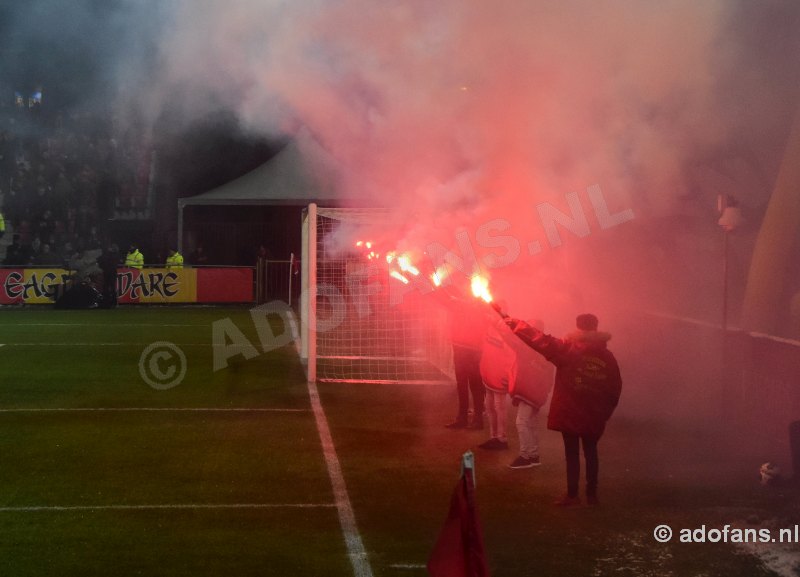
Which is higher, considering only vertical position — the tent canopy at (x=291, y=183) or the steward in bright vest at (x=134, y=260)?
the tent canopy at (x=291, y=183)

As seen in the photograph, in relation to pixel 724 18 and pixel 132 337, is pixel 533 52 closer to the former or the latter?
pixel 724 18

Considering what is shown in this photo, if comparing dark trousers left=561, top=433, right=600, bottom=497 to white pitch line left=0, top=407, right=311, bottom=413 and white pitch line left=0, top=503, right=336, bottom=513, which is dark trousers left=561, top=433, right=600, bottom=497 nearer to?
white pitch line left=0, top=503, right=336, bottom=513

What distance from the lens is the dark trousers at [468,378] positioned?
455 inches

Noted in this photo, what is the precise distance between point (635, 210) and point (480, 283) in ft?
24.9

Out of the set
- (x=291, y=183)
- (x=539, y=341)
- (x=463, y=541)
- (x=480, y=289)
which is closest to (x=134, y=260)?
(x=291, y=183)

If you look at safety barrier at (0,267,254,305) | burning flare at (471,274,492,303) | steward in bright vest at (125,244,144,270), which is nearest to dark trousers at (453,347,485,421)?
burning flare at (471,274,492,303)

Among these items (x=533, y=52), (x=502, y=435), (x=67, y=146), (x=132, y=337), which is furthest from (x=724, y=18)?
(x=67, y=146)

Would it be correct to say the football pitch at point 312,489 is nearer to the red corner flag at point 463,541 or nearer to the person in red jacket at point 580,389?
the person in red jacket at point 580,389

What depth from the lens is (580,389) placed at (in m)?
8.10

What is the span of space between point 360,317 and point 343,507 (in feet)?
47.5

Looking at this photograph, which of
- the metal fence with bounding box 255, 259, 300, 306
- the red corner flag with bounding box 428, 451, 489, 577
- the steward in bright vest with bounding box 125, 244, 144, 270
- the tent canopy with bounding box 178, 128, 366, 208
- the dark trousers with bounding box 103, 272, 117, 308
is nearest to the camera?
the red corner flag with bounding box 428, 451, 489, 577

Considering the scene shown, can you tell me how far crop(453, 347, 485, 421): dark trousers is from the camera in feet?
37.9

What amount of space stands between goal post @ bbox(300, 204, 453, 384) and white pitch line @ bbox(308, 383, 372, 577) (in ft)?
8.91

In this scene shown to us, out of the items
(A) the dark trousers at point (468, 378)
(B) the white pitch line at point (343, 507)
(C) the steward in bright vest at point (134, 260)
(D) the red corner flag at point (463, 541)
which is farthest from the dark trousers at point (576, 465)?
(C) the steward in bright vest at point (134, 260)
